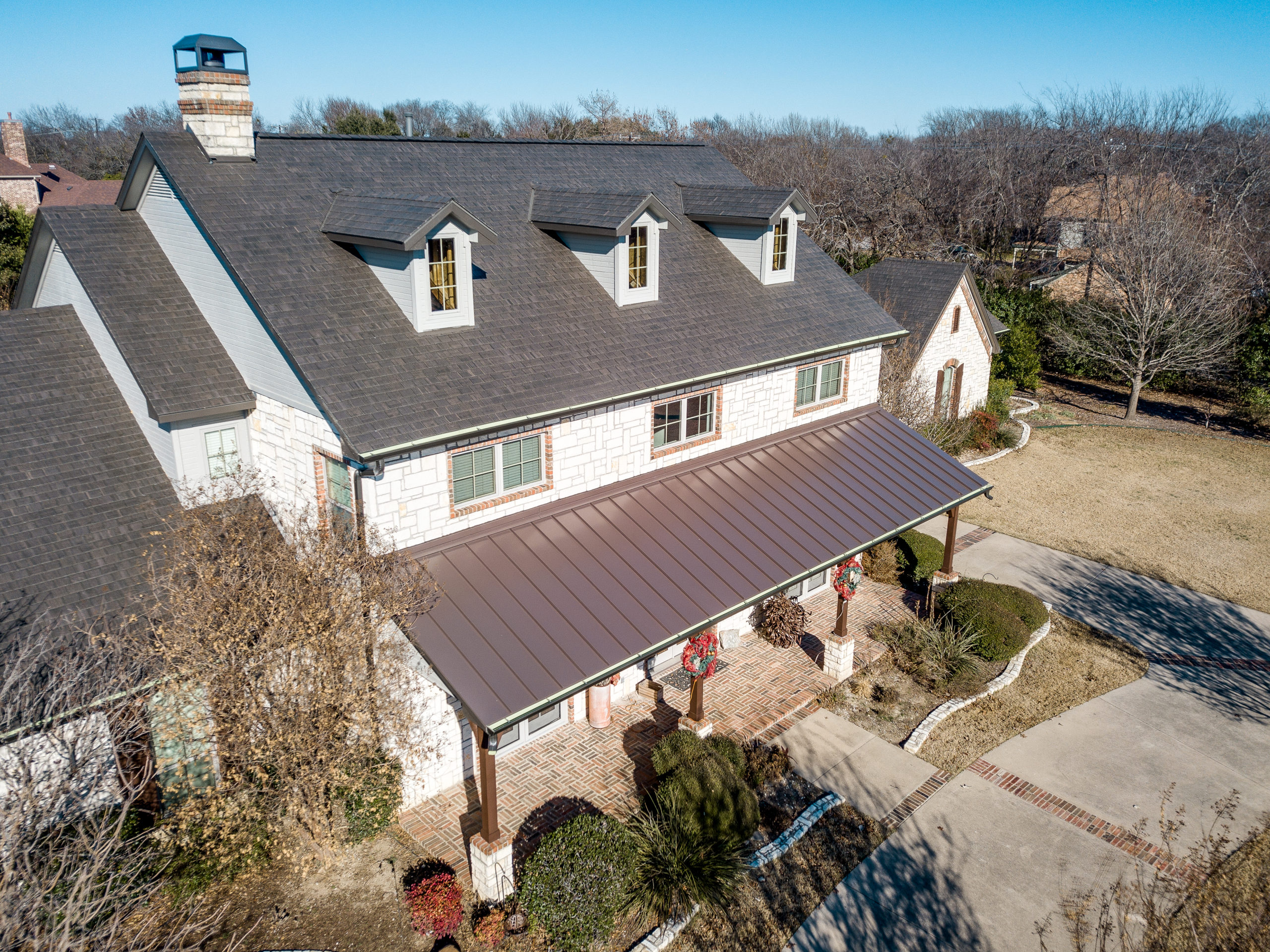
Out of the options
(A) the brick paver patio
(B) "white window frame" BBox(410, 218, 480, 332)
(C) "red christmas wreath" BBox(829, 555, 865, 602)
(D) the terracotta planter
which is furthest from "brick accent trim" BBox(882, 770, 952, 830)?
(B) "white window frame" BBox(410, 218, 480, 332)

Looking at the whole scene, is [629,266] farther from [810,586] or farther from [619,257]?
[810,586]

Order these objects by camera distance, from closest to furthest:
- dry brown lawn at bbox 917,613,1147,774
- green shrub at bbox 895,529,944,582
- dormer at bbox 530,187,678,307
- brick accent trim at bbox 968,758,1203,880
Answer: brick accent trim at bbox 968,758,1203,880
dormer at bbox 530,187,678,307
dry brown lawn at bbox 917,613,1147,774
green shrub at bbox 895,529,944,582

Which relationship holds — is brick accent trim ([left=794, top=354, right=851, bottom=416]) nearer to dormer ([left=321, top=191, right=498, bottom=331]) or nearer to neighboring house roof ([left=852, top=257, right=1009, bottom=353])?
dormer ([left=321, top=191, right=498, bottom=331])

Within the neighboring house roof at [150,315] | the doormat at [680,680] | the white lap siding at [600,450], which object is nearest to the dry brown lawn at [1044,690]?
the doormat at [680,680]

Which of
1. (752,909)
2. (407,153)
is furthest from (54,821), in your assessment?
(407,153)

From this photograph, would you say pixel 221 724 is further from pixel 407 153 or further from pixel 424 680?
pixel 407 153

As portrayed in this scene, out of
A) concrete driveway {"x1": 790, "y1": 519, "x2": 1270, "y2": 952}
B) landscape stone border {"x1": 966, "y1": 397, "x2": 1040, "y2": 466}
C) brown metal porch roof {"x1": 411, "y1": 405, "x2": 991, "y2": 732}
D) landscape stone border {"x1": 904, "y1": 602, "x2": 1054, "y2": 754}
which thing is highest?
brown metal porch roof {"x1": 411, "y1": 405, "x2": 991, "y2": 732}

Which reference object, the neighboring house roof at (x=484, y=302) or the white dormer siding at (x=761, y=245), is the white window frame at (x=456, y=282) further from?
the white dormer siding at (x=761, y=245)
